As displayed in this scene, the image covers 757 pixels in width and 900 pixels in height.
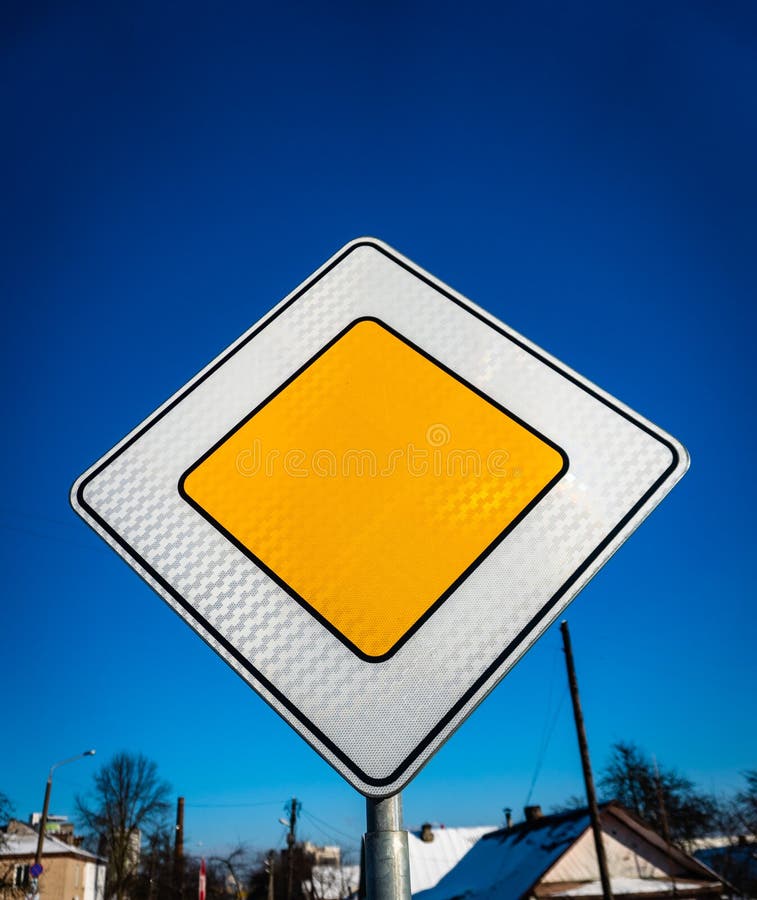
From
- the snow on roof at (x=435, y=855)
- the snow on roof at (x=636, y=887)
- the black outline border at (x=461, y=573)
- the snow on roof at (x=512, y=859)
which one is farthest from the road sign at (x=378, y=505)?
the snow on roof at (x=435, y=855)

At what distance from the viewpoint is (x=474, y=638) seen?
3.43ft

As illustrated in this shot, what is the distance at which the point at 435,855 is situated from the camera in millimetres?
36344

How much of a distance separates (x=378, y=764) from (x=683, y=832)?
50.3 metres

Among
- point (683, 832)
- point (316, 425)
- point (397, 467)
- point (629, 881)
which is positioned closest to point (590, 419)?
point (397, 467)

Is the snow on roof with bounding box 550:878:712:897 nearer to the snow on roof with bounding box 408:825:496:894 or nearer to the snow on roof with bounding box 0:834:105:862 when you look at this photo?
the snow on roof with bounding box 408:825:496:894

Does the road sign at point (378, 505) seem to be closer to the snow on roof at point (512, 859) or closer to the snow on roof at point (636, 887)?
the snow on roof at point (512, 859)

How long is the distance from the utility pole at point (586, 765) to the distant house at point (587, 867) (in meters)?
2.43

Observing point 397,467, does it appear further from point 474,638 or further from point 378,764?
point 378,764

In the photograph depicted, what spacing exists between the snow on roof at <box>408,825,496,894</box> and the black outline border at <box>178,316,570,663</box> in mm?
36637

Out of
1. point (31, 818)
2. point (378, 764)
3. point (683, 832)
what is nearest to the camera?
point (378, 764)

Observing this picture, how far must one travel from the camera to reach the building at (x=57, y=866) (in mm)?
43375

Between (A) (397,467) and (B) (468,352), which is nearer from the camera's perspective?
(A) (397,467)

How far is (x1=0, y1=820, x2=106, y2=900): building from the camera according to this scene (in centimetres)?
4338

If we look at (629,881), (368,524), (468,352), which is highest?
(629,881)
